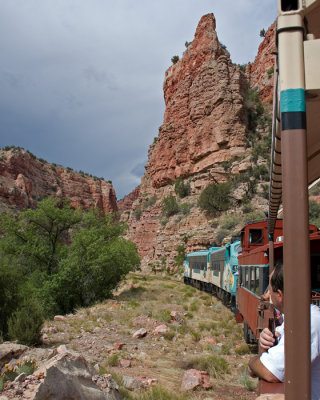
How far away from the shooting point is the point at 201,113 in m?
48.8

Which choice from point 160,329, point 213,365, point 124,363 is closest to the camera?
point 213,365

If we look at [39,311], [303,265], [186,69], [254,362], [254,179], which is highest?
[186,69]

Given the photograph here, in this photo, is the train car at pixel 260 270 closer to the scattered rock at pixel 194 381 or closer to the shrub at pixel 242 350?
the shrub at pixel 242 350

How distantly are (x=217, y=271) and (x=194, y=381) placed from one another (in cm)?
1189

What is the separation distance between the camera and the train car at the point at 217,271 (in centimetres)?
1473

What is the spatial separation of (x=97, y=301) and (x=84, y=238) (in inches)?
141

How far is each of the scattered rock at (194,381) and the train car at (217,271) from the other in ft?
23.7

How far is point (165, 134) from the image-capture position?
54625mm

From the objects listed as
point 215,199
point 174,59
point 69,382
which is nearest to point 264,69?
point 174,59

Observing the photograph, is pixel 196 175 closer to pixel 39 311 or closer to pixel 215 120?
pixel 215 120

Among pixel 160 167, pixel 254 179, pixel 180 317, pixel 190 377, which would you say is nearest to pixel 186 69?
pixel 160 167

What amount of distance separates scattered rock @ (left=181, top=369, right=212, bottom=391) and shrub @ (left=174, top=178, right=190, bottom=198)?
131ft

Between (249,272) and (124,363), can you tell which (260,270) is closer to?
(249,272)

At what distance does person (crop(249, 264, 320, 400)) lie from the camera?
2031 mm
